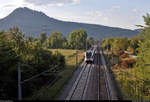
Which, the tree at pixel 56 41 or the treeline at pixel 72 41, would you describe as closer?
the treeline at pixel 72 41

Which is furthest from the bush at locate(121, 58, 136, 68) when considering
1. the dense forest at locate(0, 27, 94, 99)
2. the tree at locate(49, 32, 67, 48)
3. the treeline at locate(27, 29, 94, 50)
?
the tree at locate(49, 32, 67, 48)

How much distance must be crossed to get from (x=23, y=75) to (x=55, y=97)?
570 centimetres

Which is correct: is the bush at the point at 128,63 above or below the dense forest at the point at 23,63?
below

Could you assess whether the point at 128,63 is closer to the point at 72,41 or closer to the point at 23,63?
the point at 23,63

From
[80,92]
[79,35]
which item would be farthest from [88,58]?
[79,35]

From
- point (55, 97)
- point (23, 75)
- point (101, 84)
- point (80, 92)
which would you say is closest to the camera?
point (23, 75)

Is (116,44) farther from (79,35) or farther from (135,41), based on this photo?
(79,35)

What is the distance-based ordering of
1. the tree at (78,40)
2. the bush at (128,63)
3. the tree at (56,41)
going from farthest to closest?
the tree at (56,41), the tree at (78,40), the bush at (128,63)

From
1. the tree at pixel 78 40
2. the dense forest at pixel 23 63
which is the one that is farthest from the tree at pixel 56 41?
the dense forest at pixel 23 63

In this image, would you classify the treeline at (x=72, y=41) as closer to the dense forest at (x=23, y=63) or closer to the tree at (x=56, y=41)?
the tree at (x=56, y=41)

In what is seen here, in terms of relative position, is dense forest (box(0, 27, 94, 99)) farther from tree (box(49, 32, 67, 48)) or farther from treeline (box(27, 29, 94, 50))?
tree (box(49, 32, 67, 48))

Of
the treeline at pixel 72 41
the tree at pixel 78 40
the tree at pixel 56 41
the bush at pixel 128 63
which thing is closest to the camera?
the bush at pixel 128 63

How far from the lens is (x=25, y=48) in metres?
25.5

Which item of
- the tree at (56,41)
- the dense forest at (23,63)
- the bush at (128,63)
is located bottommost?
the bush at (128,63)
